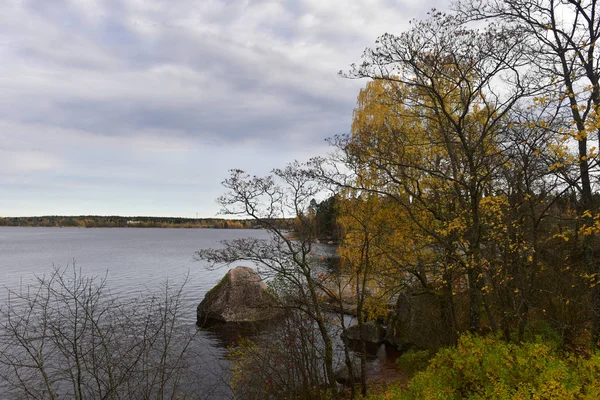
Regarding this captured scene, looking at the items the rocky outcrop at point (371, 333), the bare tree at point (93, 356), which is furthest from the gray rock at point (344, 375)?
the bare tree at point (93, 356)

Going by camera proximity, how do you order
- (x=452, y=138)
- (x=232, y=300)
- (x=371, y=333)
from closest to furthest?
(x=452, y=138), (x=371, y=333), (x=232, y=300)

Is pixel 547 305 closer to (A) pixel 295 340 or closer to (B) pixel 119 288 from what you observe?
(A) pixel 295 340

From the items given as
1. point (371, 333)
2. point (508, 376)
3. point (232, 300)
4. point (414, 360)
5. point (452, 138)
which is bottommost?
point (371, 333)

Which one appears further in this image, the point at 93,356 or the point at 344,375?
the point at 344,375

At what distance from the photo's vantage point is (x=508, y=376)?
5.27m

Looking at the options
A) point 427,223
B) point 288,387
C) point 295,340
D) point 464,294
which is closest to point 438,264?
point 427,223

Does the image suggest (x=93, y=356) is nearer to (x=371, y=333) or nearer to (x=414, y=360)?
(x=414, y=360)

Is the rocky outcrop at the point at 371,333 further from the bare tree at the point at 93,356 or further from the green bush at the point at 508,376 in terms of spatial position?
the green bush at the point at 508,376

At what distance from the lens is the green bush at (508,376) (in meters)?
4.59

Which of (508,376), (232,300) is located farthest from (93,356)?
(232,300)

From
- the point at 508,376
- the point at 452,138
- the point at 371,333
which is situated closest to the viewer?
the point at 508,376

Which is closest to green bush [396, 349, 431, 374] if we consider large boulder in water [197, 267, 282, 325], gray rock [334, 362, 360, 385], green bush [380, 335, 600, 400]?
gray rock [334, 362, 360, 385]

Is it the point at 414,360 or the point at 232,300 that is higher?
the point at 232,300

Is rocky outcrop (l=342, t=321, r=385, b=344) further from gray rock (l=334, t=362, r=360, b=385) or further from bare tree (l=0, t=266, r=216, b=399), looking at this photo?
bare tree (l=0, t=266, r=216, b=399)
